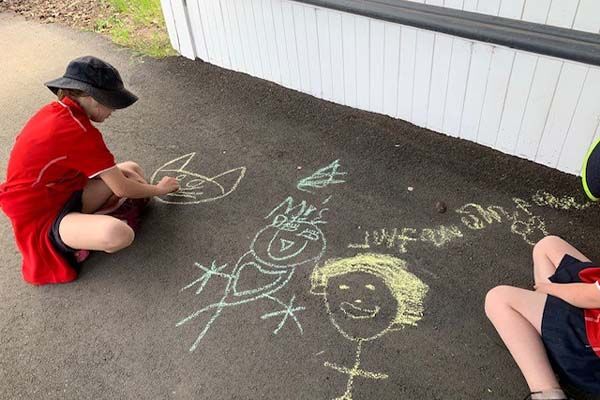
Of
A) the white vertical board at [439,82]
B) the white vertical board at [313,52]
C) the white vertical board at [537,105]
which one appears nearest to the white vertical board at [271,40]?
the white vertical board at [313,52]

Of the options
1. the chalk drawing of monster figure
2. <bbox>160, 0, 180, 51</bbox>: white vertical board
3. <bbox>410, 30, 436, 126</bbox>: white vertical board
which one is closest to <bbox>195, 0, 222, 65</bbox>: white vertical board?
<bbox>160, 0, 180, 51</bbox>: white vertical board

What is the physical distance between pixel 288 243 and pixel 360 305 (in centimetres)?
46

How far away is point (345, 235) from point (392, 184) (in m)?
0.43

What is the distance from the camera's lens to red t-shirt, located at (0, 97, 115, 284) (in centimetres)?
211

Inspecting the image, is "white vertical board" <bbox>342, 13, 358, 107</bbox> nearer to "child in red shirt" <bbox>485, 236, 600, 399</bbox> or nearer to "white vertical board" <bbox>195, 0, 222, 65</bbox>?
"white vertical board" <bbox>195, 0, 222, 65</bbox>

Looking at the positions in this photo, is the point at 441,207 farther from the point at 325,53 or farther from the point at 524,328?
the point at 325,53

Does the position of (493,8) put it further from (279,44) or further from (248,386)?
(248,386)

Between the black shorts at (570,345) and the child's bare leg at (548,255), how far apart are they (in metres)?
0.18

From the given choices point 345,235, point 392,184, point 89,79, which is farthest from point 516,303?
point 89,79

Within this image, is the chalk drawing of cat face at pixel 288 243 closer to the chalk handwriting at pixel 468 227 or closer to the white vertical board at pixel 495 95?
the chalk handwriting at pixel 468 227

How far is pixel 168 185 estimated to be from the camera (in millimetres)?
2547

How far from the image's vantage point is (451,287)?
206cm

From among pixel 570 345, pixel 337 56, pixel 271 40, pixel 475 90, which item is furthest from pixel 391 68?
pixel 570 345

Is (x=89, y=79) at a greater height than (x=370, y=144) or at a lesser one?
greater
